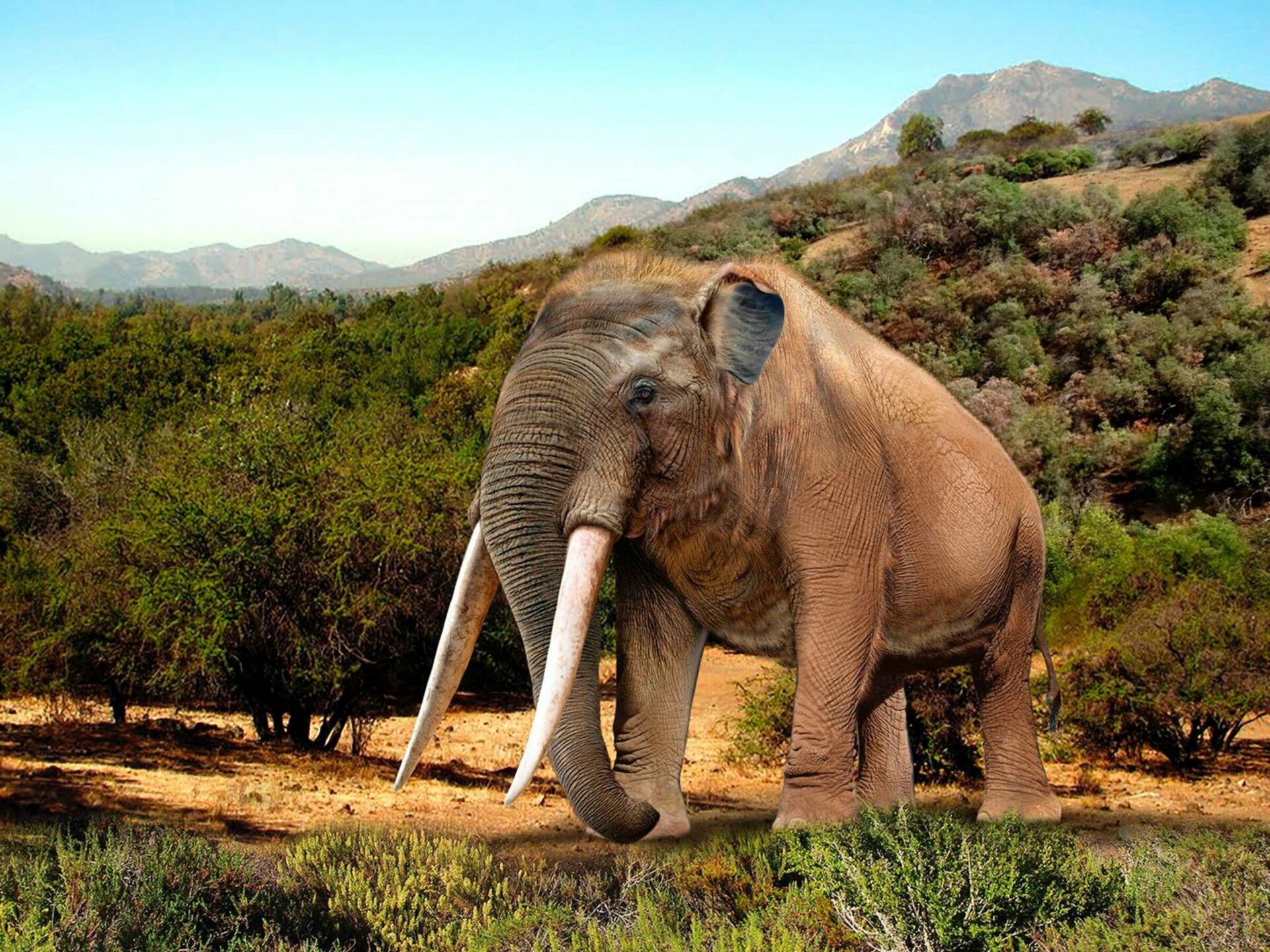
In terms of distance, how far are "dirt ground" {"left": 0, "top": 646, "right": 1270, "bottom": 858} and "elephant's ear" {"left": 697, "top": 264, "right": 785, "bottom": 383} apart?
2256 mm

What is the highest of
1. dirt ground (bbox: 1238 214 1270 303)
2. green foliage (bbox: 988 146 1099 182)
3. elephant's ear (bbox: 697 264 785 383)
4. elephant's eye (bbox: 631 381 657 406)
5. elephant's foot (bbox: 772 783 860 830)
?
green foliage (bbox: 988 146 1099 182)

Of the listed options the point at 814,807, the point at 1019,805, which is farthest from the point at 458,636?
the point at 1019,805

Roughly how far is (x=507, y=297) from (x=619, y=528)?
164 ft

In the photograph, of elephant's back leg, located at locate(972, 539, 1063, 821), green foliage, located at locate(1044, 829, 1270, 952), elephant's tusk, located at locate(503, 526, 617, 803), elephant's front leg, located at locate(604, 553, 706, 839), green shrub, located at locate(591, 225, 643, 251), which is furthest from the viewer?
green shrub, located at locate(591, 225, 643, 251)

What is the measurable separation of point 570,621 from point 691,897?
136 centimetres

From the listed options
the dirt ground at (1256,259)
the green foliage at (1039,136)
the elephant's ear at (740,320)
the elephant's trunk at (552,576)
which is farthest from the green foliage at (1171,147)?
the elephant's trunk at (552,576)

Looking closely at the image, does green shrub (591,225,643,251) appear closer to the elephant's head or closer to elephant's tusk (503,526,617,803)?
the elephant's head

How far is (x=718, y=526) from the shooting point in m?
4.43

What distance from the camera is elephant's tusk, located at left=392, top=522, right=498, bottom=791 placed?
4551mm

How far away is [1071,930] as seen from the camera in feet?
14.1

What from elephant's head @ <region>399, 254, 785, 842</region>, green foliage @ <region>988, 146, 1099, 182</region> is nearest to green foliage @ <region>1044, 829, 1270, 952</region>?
elephant's head @ <region>399, 254, 785, 842</region>

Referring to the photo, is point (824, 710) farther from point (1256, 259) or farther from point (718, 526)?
point (1256, 259)

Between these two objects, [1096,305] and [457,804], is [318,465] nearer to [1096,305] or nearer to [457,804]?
[457,804]

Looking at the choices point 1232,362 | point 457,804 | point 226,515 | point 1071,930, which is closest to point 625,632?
point 1071,930
